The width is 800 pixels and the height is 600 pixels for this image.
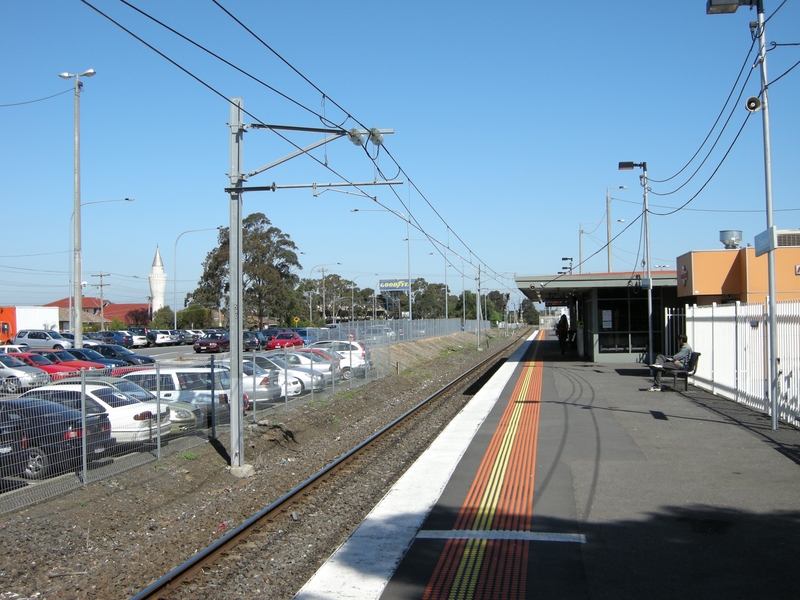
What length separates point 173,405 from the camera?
1217cm

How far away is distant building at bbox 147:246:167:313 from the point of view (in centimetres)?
10238

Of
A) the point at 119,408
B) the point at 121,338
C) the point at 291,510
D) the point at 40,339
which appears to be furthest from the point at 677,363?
the point at 121,338

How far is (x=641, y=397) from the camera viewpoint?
17.2 metres

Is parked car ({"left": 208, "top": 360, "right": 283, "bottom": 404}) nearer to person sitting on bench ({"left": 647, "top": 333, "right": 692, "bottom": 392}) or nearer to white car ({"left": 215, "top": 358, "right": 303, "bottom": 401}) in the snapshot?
white car ({"left": 215, "top": 358, "right": 303, "bottom": 401})

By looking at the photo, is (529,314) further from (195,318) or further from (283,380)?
(283,380)

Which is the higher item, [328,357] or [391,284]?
[391,284]

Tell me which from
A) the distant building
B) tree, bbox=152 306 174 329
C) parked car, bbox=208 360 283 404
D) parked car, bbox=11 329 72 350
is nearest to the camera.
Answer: parked car, bbox=208 360 283 404

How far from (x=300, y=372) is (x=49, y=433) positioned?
10116mm

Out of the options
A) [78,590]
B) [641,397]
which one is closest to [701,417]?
[641,397]

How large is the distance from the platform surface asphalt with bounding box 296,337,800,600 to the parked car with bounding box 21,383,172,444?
423 centimetres

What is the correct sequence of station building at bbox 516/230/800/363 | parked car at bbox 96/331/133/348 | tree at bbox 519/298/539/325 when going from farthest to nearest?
tree at bbox 519/298/539/325 < parked car at bbox 96/331/133/348 < station building at bbox 516/230/800/363

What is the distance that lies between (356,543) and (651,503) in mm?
3595

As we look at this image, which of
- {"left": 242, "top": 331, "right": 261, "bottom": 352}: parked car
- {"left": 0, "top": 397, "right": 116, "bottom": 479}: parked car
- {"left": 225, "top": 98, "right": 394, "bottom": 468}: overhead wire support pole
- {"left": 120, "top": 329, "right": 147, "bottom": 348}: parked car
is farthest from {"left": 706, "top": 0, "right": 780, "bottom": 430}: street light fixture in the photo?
{"left": 120, "top": 329, "right": 147, "bottom": 348}: parked car

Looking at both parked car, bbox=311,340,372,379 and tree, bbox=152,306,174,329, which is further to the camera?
tree, bbox=152,306,174,329
